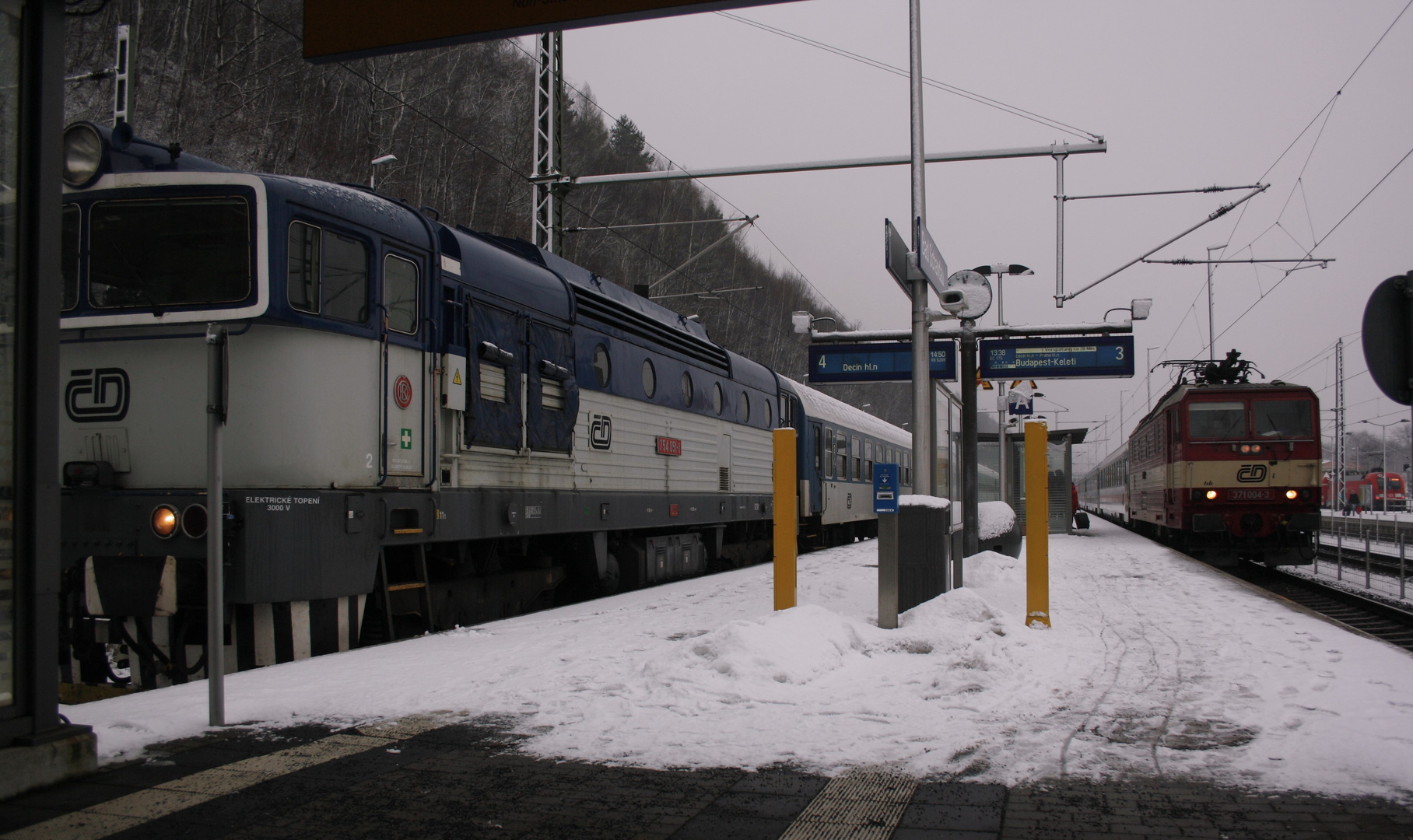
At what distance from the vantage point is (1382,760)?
185 inches

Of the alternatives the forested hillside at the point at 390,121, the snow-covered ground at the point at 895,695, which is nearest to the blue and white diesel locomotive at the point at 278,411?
the snow-covered ground at the point at 895,695

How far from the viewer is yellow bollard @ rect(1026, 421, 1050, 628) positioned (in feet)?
29.0

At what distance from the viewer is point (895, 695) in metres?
6.16

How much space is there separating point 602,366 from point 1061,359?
28.6 feet

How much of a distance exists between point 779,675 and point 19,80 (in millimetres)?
5122

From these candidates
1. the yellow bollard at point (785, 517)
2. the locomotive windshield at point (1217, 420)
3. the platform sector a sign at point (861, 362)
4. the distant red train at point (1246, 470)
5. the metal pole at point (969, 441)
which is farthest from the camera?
the platform sector a sign at point (861, 362)

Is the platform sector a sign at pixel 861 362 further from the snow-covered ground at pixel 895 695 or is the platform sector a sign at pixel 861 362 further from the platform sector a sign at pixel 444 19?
the platform sector a sign at pixel 444 19

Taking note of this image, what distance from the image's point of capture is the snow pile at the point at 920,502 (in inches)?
342

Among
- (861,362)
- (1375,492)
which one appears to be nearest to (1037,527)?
(861,362)

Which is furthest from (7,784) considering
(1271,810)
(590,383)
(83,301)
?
(590,383)

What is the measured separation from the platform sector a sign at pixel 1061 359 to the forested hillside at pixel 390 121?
6.03 m

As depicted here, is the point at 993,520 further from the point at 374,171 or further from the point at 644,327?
the point at 374,171

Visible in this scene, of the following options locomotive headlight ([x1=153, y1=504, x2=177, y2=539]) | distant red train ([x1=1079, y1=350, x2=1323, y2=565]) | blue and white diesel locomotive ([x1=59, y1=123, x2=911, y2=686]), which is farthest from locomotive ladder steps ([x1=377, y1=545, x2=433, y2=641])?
distant red train ([x1=1079, y1=350, x2=1323, y2=565])

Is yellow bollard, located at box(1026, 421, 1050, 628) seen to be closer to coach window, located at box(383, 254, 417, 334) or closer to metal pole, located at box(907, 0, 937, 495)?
metal pole, located at box(907, 0, 937, 495)
